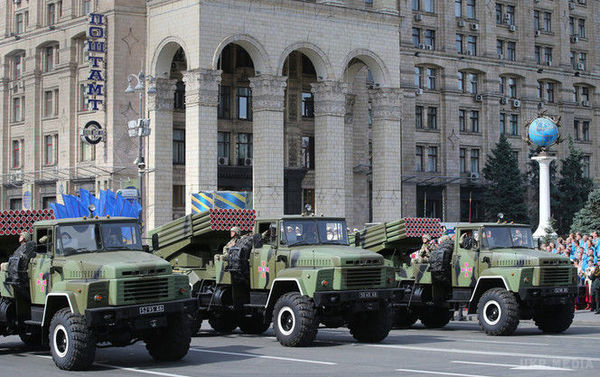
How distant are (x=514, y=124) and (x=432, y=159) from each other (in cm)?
864

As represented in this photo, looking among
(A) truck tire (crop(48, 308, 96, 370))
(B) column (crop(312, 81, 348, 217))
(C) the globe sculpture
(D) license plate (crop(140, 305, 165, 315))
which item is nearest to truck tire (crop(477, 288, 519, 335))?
(D) license plate (crop(140, 305, 165, 315))

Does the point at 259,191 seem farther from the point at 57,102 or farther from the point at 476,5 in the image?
the point at 476,5

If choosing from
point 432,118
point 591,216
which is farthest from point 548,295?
point 432,118

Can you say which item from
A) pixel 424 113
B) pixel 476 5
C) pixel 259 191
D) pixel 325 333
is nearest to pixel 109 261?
pixel 325 333

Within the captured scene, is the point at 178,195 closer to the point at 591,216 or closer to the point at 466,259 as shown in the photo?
the point at 591,216

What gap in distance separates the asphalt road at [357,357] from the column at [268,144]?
28371mm

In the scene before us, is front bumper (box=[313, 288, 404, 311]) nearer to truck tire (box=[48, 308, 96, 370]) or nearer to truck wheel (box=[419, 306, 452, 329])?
truck tire (box=[48, 308, 96, 370])

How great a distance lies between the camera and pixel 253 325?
23125mm

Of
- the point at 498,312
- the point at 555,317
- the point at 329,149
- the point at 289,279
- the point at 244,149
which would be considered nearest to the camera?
the point at 289,279

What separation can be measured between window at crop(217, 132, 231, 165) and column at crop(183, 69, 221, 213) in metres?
5.97

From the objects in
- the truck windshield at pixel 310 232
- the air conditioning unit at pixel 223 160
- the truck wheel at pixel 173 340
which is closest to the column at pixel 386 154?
the air conditioning unit at pixel 223 160

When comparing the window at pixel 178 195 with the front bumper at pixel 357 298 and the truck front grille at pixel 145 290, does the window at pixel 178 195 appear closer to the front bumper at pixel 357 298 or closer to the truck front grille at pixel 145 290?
the front bumper at pixel 357 298

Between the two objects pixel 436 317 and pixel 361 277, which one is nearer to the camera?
pixel 361 277

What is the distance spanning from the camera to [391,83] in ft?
183
